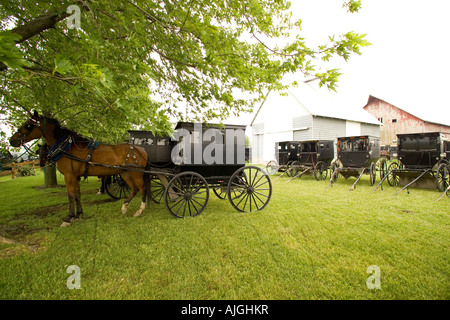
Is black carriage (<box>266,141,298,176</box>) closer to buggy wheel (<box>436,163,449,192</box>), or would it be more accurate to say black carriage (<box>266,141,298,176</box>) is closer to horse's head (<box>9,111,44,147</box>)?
buggy wheel (<box>436,163,449,192</box>)

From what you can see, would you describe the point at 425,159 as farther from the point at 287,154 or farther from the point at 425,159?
the point at 287,154

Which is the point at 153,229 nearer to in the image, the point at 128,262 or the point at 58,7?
the point at 128,262

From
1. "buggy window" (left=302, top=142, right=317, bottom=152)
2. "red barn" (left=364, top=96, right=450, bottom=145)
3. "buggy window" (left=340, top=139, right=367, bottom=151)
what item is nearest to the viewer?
"buggy window" (left=340, top=139, right=367, bottom=151)

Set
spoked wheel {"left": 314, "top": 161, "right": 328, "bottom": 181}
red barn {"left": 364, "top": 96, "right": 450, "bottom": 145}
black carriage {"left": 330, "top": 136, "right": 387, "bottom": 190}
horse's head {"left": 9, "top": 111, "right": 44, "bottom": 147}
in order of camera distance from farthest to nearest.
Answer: red barn {"left": 364, "top": 96, "right": 450, "bottom": 145}, spoked wheel {"left": 314, "top": 161, "right": 328, "bottom": 181}, black carriage {"left": 330, "top": 136, "right": 387, "bottom": 190}, horse's head {"left": 9, "top": 111, "right": 44, "bottom": 147}

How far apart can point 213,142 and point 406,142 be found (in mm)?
8449

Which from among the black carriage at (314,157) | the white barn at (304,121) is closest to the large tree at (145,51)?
the black carriage at (314,157)

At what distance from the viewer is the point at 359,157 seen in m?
9.78

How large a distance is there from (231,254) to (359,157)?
367 inches

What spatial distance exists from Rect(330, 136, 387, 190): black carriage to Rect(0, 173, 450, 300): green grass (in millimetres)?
4144

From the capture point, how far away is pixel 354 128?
22.6 metres

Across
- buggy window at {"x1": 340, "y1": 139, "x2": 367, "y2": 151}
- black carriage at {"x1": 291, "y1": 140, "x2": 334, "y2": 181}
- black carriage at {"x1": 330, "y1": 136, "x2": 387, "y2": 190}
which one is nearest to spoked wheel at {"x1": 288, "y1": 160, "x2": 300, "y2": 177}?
black carriage at {"x1": 291, "y1": 140, "x2": 334, "y2": 181}

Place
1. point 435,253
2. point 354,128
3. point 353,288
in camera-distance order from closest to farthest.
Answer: point 353,288 < point 435,253 < point 354,128

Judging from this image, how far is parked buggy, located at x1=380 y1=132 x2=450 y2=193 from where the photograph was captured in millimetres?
7496
